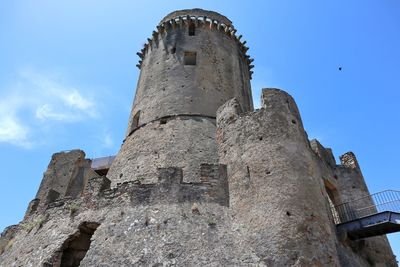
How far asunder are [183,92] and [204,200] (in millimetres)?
6102

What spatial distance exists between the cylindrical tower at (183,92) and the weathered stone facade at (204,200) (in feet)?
0.18

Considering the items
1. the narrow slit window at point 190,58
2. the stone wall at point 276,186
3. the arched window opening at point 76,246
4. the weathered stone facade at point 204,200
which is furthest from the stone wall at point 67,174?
the stone wall at point 276,186

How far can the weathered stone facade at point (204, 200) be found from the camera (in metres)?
7.92

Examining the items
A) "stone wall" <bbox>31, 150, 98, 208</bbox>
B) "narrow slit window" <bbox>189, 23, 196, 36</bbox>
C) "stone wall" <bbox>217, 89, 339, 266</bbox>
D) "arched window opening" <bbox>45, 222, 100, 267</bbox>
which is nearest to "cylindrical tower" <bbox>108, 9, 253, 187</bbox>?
"narrow slit window" <bbox>189, 23, 196, 36</bbox>

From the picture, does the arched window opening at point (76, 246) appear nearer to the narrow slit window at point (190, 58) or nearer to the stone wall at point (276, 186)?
the stone wall at point (276, 186)

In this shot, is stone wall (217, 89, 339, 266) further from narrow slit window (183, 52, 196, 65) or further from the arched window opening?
narrow slit window (183, 52, 196, 65)

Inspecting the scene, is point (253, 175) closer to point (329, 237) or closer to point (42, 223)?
point (329, 237)

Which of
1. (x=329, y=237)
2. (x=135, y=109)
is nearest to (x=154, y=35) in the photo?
(x=135, y=109)

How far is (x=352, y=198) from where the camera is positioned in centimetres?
1305

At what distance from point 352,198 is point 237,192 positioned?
6.27 meters

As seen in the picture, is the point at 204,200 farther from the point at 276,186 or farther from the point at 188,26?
the point at 188,26

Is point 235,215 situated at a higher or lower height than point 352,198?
lower

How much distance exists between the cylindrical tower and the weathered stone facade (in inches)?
2.2

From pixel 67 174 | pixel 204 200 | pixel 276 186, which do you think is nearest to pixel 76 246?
pixel 204 200
